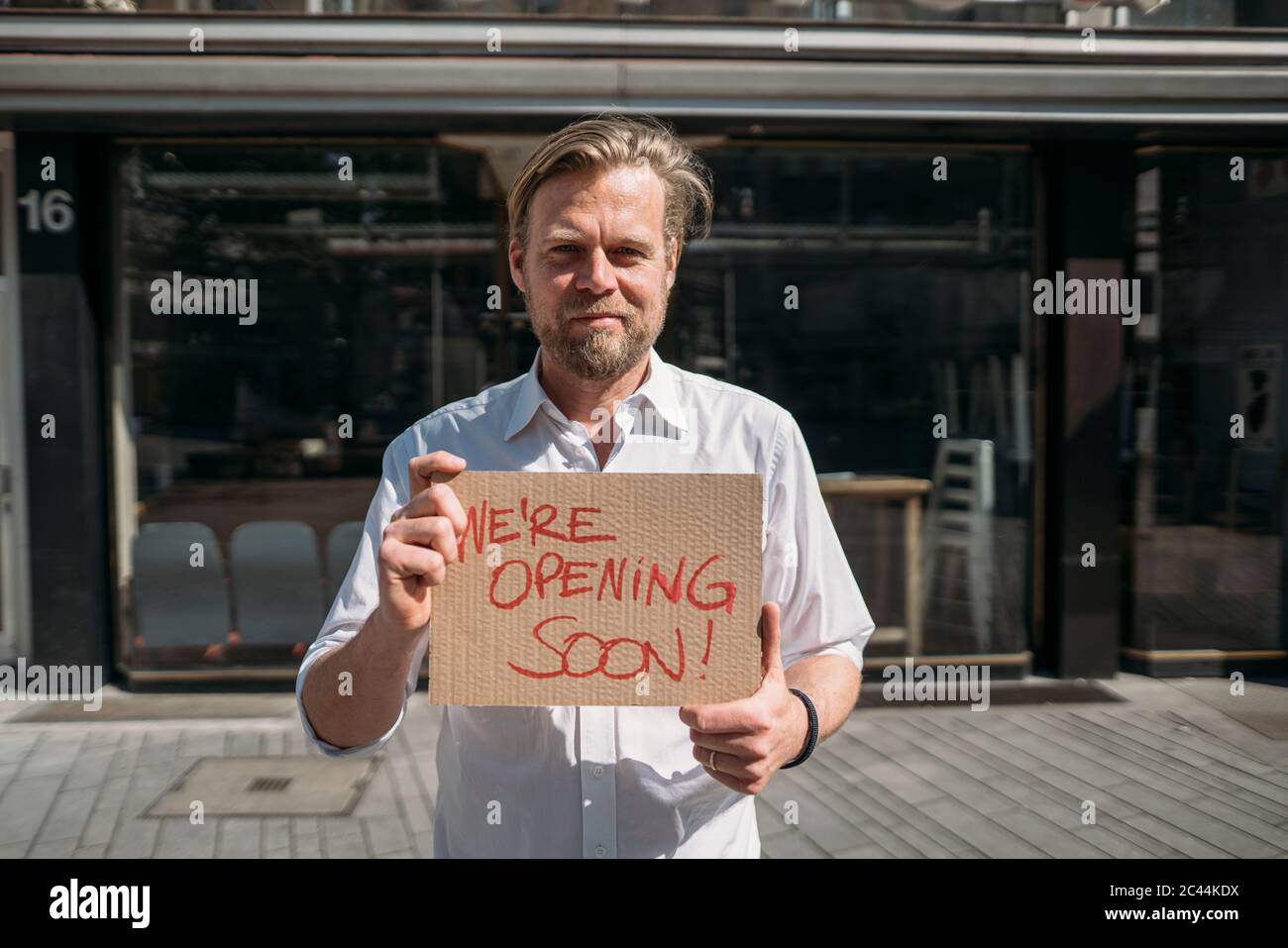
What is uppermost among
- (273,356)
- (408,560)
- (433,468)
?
(273,356)

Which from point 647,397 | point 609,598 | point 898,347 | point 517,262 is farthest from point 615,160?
point 898,347

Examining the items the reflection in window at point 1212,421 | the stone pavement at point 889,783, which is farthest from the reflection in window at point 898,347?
the stone pavement at point 889,783

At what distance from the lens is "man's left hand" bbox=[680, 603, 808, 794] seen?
1.30m

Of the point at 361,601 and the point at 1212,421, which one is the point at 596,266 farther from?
the point at 1212,421

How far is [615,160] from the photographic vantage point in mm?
1475

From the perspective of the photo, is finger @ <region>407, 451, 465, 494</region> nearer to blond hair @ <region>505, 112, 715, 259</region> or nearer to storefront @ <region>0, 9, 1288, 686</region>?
blond hair @ <region>505, 112, 715, 259</region>

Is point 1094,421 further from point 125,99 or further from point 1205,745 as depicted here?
point 125,99

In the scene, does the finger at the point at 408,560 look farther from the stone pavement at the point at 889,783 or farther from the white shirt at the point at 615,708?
the stone pavement at the point at 889,783

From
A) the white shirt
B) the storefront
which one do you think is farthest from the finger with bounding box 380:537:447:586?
the storefront

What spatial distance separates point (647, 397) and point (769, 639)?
1.70 feet

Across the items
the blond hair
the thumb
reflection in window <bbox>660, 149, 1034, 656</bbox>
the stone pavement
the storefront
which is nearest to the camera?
the thumb

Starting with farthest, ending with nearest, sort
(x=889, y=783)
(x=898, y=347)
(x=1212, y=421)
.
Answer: (x=1212, y=421), (x=898, y=347), (x=889, y=783)
